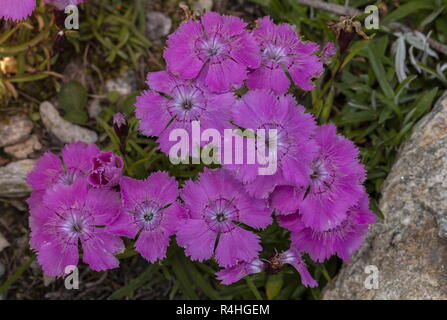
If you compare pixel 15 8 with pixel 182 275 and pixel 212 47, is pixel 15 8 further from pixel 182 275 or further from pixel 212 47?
pixel 182 275

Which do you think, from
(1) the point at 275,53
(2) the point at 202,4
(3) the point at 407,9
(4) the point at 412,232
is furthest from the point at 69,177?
(3) the point at 407,9

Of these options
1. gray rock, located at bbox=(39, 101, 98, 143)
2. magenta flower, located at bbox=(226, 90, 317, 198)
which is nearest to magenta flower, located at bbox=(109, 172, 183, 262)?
magenta flower, located at bbox=(226, 90, 317, 198)

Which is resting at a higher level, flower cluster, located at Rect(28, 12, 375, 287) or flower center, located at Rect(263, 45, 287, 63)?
flower center, located at Rect(263, 45, 287, 63)

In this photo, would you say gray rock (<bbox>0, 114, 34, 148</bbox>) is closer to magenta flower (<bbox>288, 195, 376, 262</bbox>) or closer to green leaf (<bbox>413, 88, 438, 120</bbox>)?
magenta flower (<bbox>288, 195, 376, 262</bbox>)

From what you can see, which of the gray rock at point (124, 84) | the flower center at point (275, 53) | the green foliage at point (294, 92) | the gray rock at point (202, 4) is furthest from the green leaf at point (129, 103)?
the flower center at point (275, 53)
